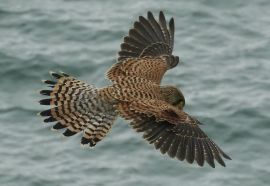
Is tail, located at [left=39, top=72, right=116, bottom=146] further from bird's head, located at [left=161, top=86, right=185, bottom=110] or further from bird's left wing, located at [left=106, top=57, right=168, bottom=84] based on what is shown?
bird's head, located at [left=161, top=86, right=185, bottom=110]

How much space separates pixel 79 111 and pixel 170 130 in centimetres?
105

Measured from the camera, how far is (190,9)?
697 inches

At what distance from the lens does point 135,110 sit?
10297mm

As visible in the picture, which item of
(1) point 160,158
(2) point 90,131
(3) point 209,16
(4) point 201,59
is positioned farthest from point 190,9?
(2) point 90,131

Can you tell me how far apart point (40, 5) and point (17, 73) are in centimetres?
262

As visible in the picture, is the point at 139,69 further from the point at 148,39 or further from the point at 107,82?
the point at 107,82

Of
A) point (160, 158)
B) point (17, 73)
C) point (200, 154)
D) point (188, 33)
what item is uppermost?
point (188, 33)

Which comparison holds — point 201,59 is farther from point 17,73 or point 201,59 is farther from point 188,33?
point 17,73

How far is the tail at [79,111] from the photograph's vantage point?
35.0ft

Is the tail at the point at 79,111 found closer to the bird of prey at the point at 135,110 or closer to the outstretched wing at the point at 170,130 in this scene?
the bird of prey at the point at 135,110

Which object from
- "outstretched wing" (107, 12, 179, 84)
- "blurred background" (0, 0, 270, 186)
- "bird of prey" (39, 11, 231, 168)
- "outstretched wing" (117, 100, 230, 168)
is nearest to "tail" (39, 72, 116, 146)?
"bird of prey" (39, 11, 231, 168)

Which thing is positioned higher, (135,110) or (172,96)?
(172,96)

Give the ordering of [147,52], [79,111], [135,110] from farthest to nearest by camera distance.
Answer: [147,52] < [79,111] < [135,110]

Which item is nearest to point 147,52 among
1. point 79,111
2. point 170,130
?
point 79,111
